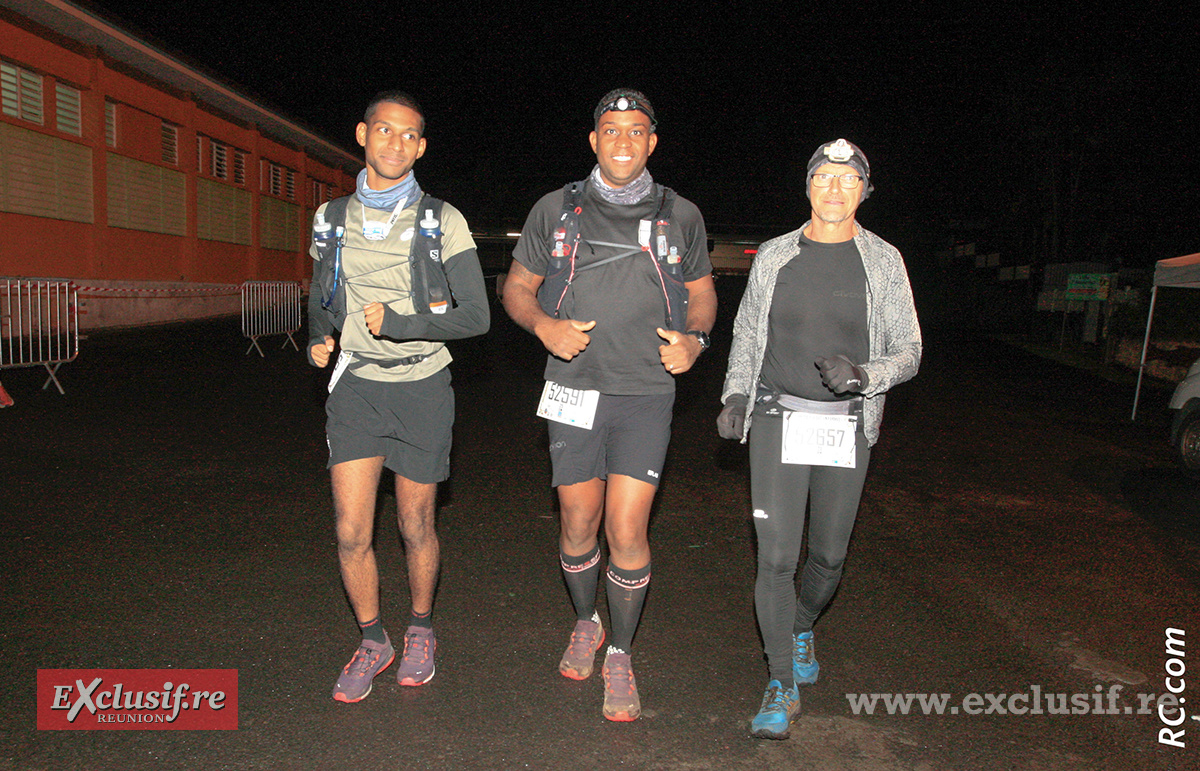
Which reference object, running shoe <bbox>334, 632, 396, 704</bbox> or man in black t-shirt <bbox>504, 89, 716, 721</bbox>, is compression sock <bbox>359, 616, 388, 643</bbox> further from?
man in black t-shirt <bbox>504, 89, 716, 721</bbox>

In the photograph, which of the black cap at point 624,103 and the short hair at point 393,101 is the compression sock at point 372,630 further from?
the black cap at point 624,103

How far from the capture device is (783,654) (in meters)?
3.37

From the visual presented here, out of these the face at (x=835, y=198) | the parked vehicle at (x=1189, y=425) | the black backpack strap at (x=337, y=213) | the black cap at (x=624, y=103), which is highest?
the black cap at (x=624, y=103)

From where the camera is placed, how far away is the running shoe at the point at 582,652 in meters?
3.71

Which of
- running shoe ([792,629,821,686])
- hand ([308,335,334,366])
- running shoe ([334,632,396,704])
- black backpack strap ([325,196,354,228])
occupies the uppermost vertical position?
black backpack strap ([325,196,354,228])

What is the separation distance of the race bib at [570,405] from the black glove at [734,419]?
497mm

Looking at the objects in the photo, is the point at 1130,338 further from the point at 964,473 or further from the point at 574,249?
the point at 574,249

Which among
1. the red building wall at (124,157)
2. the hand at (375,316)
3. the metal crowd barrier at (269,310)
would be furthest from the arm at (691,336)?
the red building wall at (124,157)

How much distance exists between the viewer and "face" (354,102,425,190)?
11.0 feet

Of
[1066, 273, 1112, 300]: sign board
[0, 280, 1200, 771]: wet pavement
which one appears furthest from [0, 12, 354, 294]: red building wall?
[1066, 273, 1112, 300]: sign board

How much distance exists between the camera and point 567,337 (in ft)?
10.8

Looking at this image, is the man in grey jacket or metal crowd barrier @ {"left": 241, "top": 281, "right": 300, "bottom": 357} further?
metal crowd barrier @ {"left": 241, "top": 281, "right": 300, "bottom": 357}

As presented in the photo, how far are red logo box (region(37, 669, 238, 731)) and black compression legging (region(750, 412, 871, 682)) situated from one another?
2044 millimetres

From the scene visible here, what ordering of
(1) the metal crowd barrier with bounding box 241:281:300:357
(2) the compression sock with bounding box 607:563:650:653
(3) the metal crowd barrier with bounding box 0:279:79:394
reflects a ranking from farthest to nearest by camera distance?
(1) the metal crowd barrier with bounding box 241:281:300:357 < (3) the metal crowd barrier with bounding box 0:279:79:394 < (2) the compression sock with bounding box 607:563:650:653
